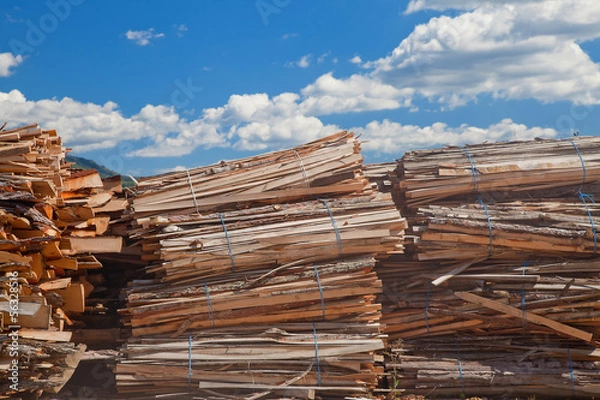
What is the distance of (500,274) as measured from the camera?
327 inches

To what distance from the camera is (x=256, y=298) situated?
771 centimetres

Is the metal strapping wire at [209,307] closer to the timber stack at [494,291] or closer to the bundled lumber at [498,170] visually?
the timber stack at [494,291]

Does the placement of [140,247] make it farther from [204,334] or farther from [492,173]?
[492,173]

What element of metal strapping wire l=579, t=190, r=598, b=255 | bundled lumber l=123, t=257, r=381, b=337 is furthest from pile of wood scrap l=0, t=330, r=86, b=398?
metal strapping wire l=579, t=190, r=598, b=255

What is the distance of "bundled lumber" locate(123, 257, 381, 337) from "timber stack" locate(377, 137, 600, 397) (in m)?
0.84

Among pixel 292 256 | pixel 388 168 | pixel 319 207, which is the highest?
pixel 388 168

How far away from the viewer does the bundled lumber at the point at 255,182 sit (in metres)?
8.32

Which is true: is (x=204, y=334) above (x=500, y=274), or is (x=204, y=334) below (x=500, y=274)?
below

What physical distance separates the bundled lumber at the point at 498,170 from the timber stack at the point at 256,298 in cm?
97

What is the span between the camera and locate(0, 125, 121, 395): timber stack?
7137mm

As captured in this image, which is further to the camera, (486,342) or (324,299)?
(486,342)

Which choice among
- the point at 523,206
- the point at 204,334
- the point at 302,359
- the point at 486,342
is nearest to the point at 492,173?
the point at 523,206

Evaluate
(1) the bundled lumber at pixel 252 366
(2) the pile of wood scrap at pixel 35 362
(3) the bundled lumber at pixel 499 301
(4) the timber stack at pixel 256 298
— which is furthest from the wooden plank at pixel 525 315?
(2) the pile of wood scrap at pixel 35 362

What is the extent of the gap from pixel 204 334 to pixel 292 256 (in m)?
1.36
